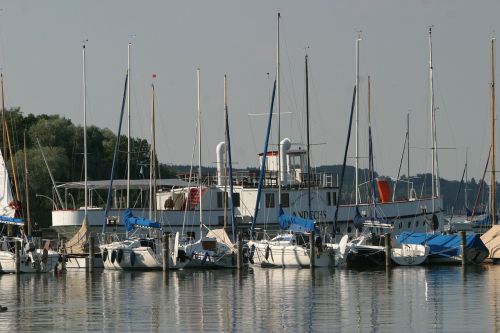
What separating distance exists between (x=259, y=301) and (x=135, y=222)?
24.8 metres

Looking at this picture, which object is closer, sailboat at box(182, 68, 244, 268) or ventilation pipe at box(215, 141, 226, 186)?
sailboat at box(182, 68, 244, 268)

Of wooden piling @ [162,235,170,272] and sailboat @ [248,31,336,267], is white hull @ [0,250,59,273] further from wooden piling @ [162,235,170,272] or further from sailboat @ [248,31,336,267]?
sailboat @ [248,31,336,267]

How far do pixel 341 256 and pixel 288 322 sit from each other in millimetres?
29072

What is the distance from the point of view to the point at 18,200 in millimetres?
72750

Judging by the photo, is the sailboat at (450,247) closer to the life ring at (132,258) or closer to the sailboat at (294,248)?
the sailboat at (294,248)

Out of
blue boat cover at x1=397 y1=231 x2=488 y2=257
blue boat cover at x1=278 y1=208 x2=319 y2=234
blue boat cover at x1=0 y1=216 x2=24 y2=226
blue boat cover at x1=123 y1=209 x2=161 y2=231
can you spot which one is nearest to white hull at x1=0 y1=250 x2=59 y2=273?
blue boat cover at x1=0 y1=216 x2=24 y2=226

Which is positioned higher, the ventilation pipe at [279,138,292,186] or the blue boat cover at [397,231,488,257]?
the ventilation pipe at [279,138,292,186]

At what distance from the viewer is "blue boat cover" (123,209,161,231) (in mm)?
74750

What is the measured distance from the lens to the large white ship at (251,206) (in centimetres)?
8094

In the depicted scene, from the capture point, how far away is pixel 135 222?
7581cm

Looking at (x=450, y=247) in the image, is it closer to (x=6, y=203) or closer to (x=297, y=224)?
(x=297, y=224)

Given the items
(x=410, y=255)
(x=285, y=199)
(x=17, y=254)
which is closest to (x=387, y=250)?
(x=410, y=255)

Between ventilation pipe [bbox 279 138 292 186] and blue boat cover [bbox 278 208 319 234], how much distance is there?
40.5ft

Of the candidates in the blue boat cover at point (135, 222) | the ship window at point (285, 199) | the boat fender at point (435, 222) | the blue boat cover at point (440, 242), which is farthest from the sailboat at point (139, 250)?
the boat fender at point (435, 222)
